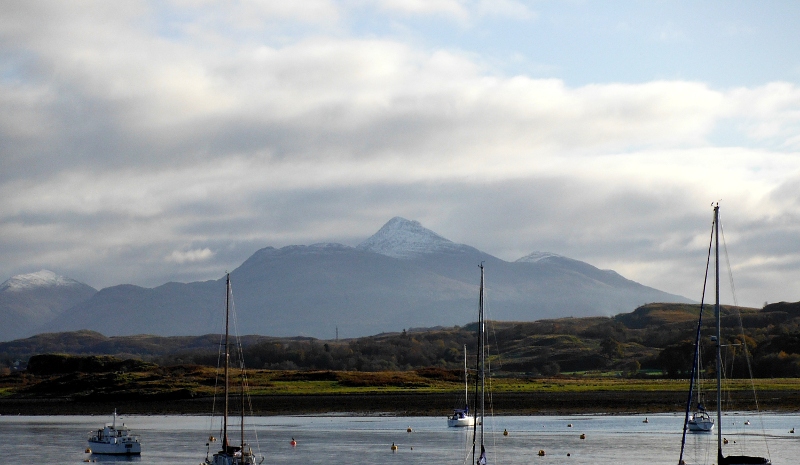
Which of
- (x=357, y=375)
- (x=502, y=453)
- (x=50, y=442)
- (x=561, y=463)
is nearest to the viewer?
(x=561, y=463)

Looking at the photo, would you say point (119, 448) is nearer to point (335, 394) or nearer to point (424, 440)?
point (424, 440)

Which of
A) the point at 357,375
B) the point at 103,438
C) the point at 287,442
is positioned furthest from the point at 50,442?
the point at 357,375

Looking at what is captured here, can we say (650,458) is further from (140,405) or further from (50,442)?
(140,405)

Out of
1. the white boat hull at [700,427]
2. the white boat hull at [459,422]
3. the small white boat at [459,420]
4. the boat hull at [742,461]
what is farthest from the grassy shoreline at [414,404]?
the boat hull at [742,461]

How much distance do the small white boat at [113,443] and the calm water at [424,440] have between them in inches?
39.1

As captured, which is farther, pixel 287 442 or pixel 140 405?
pixel 140 405

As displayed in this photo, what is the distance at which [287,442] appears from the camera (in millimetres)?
81438

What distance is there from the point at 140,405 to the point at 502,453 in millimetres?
73345

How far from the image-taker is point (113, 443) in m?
77.0

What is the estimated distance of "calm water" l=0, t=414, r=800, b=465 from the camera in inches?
2734

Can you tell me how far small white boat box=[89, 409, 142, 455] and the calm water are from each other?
99 cm

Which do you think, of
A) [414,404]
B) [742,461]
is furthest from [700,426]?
[414,404]

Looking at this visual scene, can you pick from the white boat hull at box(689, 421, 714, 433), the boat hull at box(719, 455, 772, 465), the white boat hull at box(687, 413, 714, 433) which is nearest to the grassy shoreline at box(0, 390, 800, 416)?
the white boat hull at box(687, 413, 714, 433)

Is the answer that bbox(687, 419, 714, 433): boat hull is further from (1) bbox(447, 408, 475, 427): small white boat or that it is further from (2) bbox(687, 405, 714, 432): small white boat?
(1) bbox(447, 408, 475, 427): small white boat
